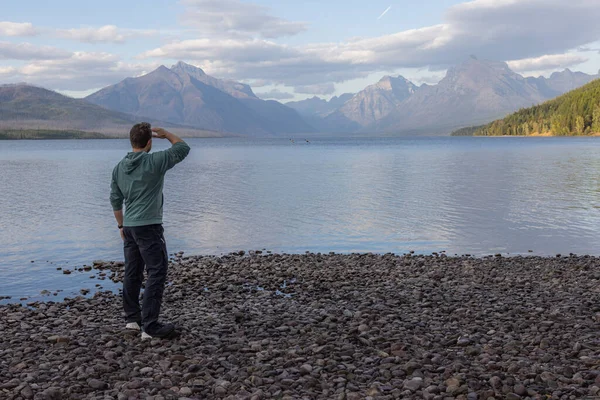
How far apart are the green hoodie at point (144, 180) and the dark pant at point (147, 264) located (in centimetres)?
22

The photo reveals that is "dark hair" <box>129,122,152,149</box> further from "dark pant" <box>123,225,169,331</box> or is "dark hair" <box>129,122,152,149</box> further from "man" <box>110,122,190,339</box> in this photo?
"dark pant" <box>123,225,169,331</box>

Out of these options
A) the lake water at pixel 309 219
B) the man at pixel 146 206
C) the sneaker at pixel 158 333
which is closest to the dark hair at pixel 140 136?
the man at pixel 146 206

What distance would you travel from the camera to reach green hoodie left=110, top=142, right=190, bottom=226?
10.7 m

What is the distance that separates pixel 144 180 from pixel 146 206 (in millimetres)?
486

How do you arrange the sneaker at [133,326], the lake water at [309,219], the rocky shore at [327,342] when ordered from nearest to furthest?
1. the rocky shore at [327,342]
2. the sneaker at [133,326]
3. the lake water at [309,219]

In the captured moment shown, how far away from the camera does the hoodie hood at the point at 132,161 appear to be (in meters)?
10.7

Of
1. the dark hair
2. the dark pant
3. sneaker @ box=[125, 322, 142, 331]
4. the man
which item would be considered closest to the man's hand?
the man

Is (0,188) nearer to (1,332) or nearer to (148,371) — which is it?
(1,332)

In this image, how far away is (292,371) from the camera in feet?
31.0

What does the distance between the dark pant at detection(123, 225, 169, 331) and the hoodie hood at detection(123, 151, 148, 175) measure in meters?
1.09

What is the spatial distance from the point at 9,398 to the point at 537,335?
918 cm

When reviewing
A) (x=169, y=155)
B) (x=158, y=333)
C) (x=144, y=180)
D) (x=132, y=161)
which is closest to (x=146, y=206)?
(x=144, y=180)

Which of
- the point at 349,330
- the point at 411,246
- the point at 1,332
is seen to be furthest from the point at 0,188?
the point at 349,330

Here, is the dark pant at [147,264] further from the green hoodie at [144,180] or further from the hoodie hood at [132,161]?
the hoodie hood at [132,161]
